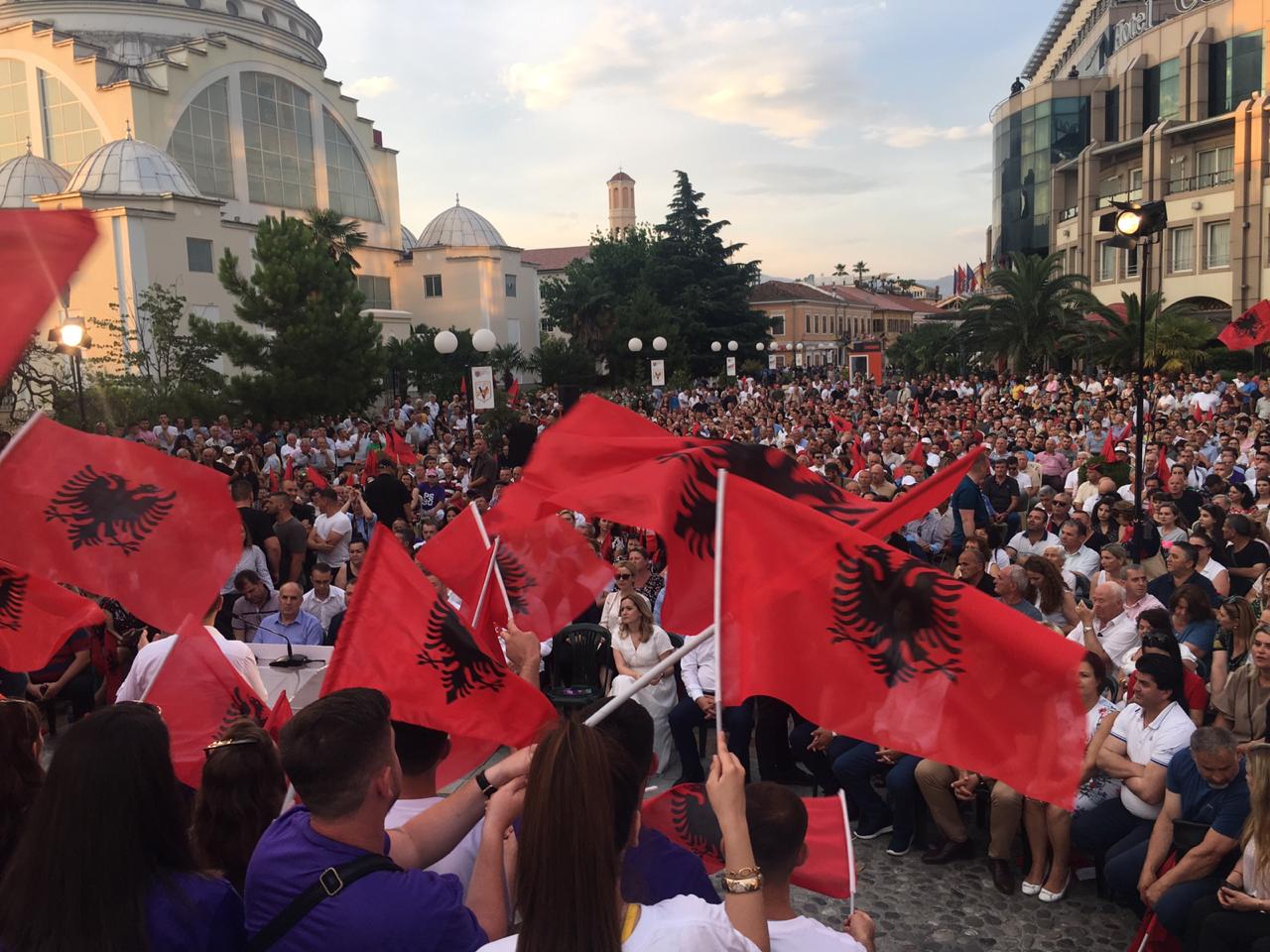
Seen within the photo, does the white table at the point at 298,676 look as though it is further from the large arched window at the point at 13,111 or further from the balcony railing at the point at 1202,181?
the large arched window at the point at 13,111

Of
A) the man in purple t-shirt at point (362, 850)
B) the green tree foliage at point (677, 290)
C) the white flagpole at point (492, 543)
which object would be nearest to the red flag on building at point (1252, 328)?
the white flagpole at point (492, 543)

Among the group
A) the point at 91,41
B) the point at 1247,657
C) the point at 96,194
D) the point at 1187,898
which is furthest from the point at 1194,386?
the point at 91,41

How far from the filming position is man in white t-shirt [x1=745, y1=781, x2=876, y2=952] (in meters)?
2.66

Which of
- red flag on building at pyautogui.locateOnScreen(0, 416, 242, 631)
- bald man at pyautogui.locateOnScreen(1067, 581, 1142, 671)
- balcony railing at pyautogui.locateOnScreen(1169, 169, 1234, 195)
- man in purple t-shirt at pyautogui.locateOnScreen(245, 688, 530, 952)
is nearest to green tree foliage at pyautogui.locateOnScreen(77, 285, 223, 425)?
red flag on building at pyautogui.locateOnScreen(0, 416, 242, 631)

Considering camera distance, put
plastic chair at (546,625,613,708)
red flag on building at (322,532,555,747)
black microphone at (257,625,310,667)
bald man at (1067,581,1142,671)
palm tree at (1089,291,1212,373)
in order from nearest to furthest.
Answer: red flag on building at (322,532,555,747), bald man at (1067,581,1142,671), black microphone at (257,625,310,667), plastic chair at (546,625,613,708), palm tree at (1089,291,1212,373)

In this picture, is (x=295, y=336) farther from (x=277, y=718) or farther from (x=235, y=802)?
(x=235, y=802)

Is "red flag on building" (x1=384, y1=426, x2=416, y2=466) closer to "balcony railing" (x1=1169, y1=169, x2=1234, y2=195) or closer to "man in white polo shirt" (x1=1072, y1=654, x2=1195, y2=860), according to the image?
"man in white polo shirt" (x1=1072, y1=654, x2=1195, y2=860)

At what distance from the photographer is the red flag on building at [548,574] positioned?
17.8ft

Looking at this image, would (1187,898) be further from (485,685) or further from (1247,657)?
(485,685)

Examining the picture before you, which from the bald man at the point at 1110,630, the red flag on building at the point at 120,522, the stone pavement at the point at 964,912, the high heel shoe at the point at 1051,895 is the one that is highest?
the red flag on building at the point at 120,522

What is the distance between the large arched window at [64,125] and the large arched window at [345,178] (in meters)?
11.6

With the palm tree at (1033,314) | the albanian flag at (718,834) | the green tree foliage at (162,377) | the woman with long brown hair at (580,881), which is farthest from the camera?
the palm tree at (1033,314)

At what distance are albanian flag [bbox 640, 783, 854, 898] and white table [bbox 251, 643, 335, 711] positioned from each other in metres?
3.51

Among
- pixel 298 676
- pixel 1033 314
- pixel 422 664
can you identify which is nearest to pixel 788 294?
pixel 1033 314
